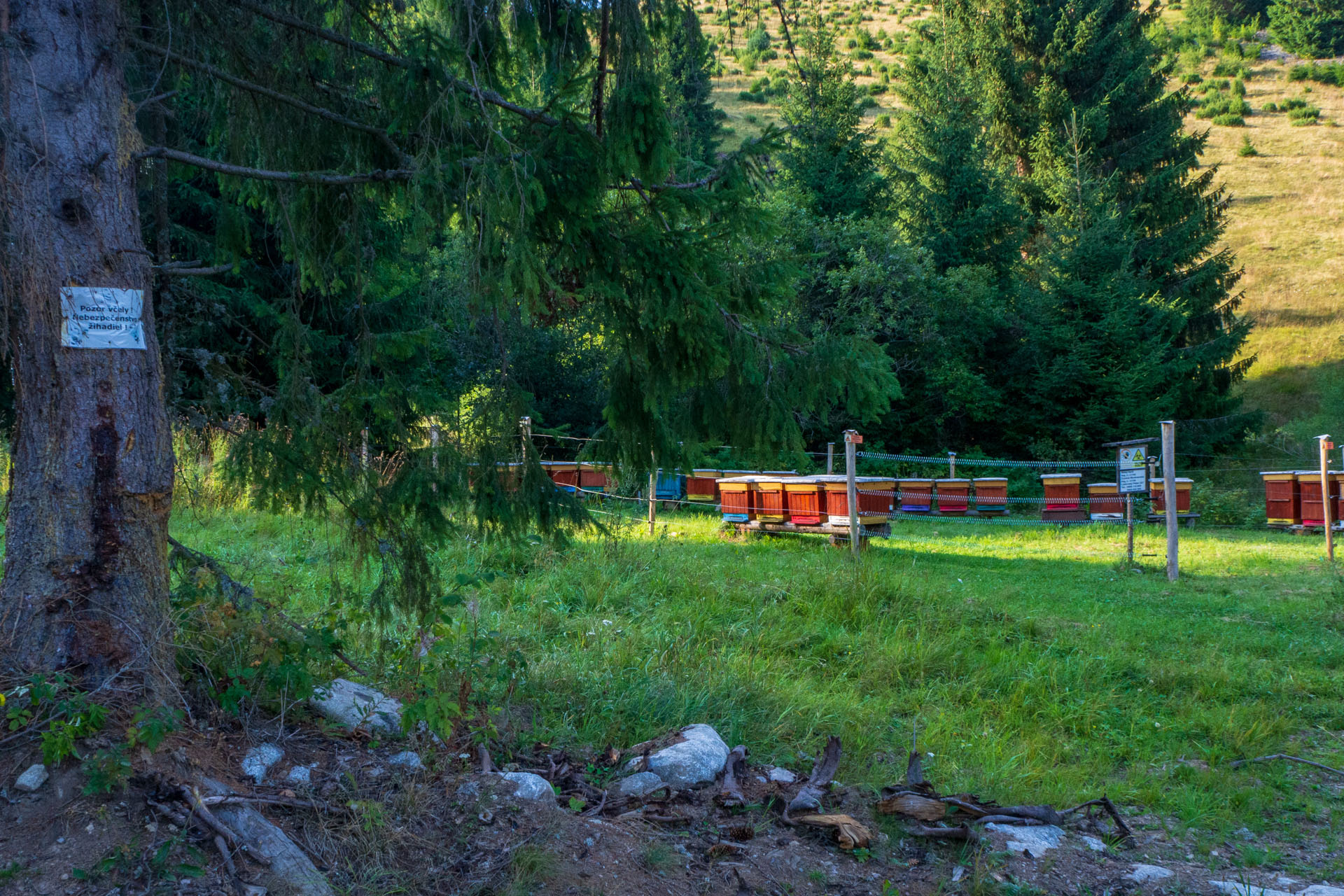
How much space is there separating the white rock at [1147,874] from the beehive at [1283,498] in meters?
15.7

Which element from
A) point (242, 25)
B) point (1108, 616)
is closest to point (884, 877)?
point (242, 25)

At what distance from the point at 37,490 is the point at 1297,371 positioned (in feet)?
124

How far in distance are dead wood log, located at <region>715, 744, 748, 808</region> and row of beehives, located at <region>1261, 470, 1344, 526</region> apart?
1605cm

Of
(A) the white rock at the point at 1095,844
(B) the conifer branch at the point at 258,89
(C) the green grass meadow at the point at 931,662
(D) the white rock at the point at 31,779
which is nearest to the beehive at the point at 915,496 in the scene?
(C) the green grass meadow at the point at 931,662

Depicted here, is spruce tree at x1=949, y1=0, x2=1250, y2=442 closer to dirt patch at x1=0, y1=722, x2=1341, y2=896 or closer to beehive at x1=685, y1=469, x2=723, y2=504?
beehive at x1=685, y1=469, x2=723, y2=504

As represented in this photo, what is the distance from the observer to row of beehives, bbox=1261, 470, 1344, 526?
638 inches

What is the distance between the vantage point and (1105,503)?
19.1m

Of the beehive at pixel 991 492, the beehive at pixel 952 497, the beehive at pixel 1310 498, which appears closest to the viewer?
the beehive at pixel 1310 498

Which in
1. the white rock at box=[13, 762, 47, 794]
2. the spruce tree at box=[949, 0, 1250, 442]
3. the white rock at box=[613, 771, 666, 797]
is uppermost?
the spruce tree at box=[949, 0, 1250, 442]

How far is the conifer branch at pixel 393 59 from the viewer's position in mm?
3770

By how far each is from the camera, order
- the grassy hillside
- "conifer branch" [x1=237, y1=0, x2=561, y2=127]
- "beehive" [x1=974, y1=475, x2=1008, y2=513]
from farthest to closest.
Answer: the grassy hillside < "beehive" [x1=974, y1=475, x2=1008, y2=513] < "conifer branch" [x1=237, y1=0, x2=561, y2=127]

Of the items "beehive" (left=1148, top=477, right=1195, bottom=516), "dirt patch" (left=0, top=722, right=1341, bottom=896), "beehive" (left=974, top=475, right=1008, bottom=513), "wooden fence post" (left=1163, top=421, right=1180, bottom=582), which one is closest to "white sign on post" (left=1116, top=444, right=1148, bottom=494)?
"wooden fence post" (left=1163, top=421, right=1180, bottom=582)

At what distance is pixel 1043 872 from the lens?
3764 mm

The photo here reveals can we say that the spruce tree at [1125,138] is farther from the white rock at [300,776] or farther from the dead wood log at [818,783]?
the white rock at [300,776]
